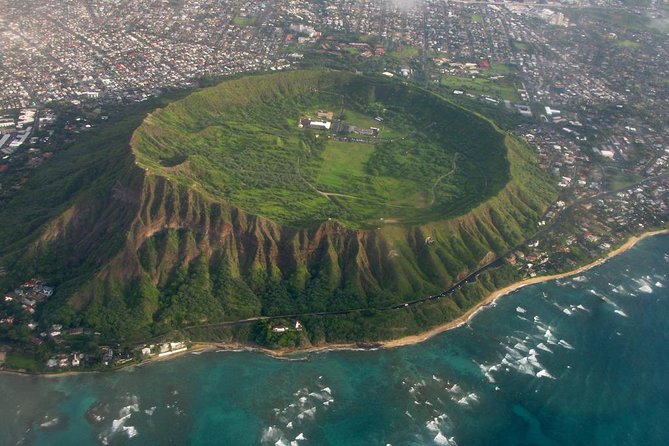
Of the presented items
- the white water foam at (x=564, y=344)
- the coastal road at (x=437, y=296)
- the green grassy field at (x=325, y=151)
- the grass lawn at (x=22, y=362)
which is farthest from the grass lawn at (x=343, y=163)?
the grass lawn at (x=22, y=362)

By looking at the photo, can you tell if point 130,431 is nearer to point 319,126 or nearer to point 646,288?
point 646,288

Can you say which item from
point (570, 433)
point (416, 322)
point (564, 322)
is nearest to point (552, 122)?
point (564, 322)

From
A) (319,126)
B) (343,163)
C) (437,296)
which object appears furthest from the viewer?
(319,126)

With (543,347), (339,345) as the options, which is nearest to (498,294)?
(543,347)

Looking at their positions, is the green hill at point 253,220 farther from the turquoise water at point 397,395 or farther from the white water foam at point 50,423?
the white water foam at point 50,423

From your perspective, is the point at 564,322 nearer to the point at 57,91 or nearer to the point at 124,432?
the point at 124,432

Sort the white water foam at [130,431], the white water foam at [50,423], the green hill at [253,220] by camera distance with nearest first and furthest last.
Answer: the white water foam at [130,431] < the white water foam at [50,423] < the green hill at [253,220]
